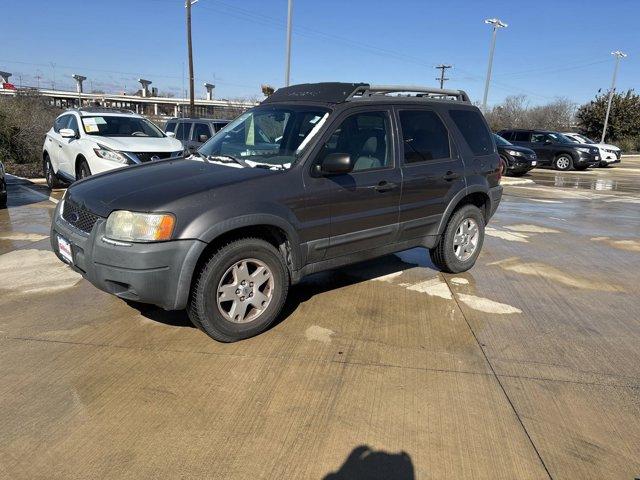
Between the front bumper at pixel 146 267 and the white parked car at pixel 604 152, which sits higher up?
the white parked car at pixel 604 152

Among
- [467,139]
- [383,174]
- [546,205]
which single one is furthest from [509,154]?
[383,174]

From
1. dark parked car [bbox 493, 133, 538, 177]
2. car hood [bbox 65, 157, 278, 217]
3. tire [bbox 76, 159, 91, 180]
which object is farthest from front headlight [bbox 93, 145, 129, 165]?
dark parked car [bbox 493, 133, 538, 177]

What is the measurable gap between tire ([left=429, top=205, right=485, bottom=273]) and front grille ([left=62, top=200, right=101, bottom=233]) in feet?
11.4

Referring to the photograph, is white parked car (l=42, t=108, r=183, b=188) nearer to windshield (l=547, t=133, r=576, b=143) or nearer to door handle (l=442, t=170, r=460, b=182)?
door handle (l=442, t=170, r=460, b=182)

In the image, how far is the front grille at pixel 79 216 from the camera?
369 centimetres

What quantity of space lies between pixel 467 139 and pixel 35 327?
459 cm

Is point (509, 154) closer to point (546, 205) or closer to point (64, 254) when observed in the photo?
point (546, 205)

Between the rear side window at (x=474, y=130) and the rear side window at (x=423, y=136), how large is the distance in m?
0.32

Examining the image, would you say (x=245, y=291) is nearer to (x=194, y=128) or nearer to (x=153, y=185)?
(x=153, y=185)

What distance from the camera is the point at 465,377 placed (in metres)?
3.44

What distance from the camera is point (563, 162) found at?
22.2 metres

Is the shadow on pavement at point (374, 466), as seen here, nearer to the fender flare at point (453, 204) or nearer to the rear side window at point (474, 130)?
the fender flare at point (453, 204)

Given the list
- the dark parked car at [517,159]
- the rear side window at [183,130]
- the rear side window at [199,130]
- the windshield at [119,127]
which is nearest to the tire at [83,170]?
the windshield at [119,127]

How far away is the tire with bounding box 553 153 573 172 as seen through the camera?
72.1 ft
